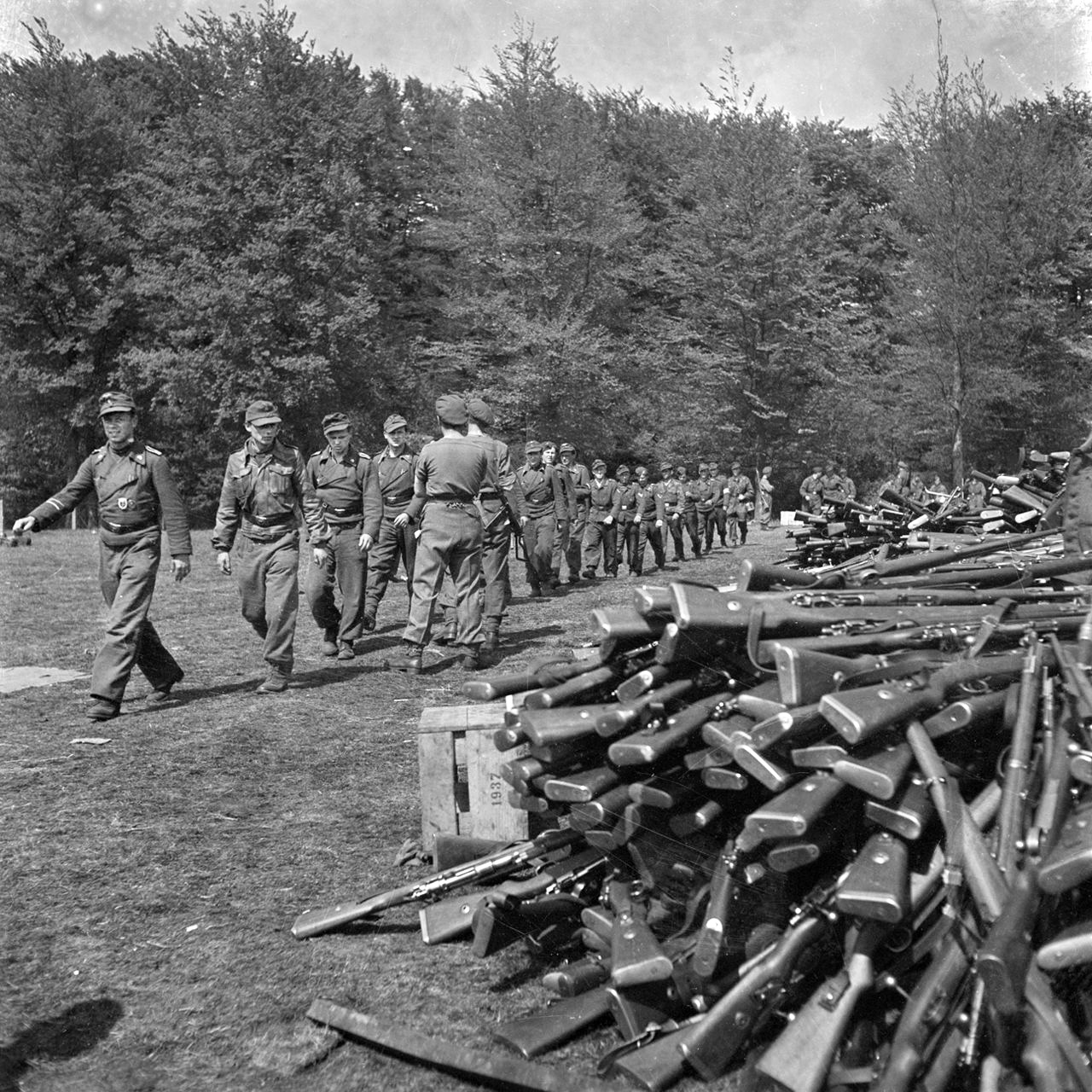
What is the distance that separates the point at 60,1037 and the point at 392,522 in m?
8.39

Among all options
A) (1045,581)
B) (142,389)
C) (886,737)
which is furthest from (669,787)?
(142,389)

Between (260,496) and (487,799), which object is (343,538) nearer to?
(260,496)

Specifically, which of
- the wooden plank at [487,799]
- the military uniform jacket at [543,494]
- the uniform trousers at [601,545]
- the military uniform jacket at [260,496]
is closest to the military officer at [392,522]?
the military uniform jacket at [260,496]

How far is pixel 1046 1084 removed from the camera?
2.68 meters

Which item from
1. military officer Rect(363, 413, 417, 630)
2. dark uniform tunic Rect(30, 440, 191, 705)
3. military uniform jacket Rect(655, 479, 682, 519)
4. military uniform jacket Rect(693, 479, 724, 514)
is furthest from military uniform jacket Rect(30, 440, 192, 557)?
military uniform jacket Rect(693, 479, 724, 514)

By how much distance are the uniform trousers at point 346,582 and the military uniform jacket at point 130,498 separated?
2297 mm

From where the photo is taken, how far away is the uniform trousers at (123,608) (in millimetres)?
8109

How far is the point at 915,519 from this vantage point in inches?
496

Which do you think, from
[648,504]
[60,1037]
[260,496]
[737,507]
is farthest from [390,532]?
[737,507]

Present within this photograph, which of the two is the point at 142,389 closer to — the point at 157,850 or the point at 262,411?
the point at 262,411

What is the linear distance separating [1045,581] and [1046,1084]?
310 cm

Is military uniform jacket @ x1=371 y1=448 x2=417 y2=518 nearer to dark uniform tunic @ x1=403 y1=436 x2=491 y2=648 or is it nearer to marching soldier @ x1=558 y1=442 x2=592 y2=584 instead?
dark uniform tunic @ x1=403 y1=436 x2=491 y2=648

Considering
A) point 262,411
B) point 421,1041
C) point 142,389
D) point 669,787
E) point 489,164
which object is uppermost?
point 489,164

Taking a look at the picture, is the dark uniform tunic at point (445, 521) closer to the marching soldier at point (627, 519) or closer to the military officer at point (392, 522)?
the military officer at point (392, 522)
